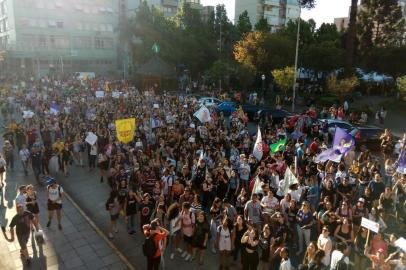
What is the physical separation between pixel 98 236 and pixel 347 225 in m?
6.31

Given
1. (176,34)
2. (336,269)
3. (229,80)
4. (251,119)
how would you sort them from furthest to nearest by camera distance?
1. (176,34)
2. (229,80)
3. (251,119)
4. (336,269)

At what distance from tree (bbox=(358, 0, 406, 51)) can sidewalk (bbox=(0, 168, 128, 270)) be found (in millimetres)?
41622

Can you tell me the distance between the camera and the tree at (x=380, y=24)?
136 feet

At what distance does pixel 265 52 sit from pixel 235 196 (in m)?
26.4

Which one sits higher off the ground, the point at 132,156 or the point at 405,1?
the point at 405,1

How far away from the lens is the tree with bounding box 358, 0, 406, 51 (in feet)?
136

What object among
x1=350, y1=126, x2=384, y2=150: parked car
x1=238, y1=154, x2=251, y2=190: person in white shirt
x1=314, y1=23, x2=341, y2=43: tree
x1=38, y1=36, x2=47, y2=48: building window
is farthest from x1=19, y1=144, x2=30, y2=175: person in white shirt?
x1=38, y1=36, x2=47, y2=48: building window

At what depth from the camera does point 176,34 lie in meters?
48.5

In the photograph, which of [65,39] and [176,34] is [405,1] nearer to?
[176,34]

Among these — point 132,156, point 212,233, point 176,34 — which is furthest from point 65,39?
point 212,233

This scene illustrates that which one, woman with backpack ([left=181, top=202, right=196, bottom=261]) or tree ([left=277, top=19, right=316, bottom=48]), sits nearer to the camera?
woman with backpack ([left=181, top=202, right=196, bottom=261])

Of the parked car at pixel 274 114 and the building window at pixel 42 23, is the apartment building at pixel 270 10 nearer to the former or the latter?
the building window at pixel 42 23

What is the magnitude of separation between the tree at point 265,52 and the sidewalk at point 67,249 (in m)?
27.5

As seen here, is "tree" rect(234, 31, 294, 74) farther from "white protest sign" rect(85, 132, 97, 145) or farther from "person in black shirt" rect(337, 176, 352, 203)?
"person in black shirt" rect(337, 176, 352, 203)
